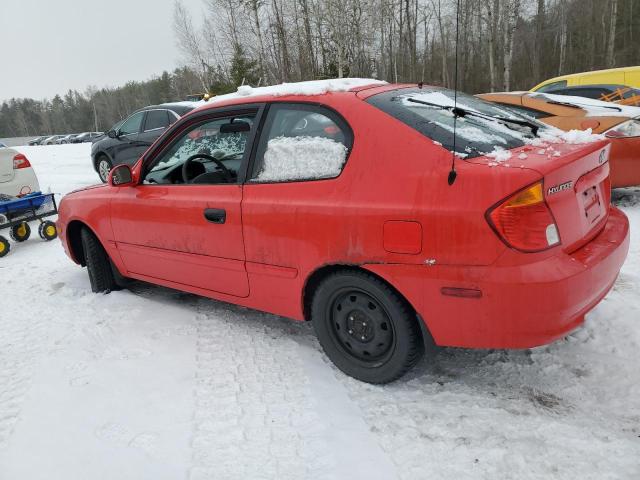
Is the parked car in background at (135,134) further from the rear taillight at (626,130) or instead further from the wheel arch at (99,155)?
the rear taillight at (626,130)

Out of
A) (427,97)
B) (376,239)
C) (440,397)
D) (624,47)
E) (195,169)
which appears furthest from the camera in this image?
(624,47)

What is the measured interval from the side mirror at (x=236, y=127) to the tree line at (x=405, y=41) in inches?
916

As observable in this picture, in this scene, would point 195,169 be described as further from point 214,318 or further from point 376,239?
point 376,239

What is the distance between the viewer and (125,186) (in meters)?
3.76

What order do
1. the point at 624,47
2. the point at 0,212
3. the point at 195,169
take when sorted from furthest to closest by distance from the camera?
the point at 624,47 → the point at 0,212 → the point at 195,169

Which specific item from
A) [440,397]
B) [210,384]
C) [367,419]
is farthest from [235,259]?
[440,397]

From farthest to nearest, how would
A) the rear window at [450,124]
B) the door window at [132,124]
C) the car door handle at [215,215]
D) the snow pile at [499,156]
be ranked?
1. the door window at [132,124]
2. the car door handle at [215,215]
3. the rear window at [450,124]
4. the snow pile at [499,156]

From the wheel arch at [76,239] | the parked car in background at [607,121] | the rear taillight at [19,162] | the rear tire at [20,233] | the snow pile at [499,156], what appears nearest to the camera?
the snow pile at [499,156]

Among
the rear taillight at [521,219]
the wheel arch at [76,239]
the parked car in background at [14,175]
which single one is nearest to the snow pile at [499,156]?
the rear taillight at [521,219]

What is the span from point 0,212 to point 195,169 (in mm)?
4109

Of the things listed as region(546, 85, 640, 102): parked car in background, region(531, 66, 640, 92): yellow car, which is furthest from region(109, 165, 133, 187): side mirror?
region(531, 66, 640, 92): yellow car

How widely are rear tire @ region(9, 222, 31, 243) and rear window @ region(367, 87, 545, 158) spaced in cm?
601

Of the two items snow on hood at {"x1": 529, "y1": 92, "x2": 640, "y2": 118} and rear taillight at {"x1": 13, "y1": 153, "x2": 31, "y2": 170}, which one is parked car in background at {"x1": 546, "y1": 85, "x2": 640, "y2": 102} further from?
rear taillight at {"x1": 13, "y1": 153, "x2": 31, "y2": 170}

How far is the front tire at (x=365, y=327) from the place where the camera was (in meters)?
2.41
